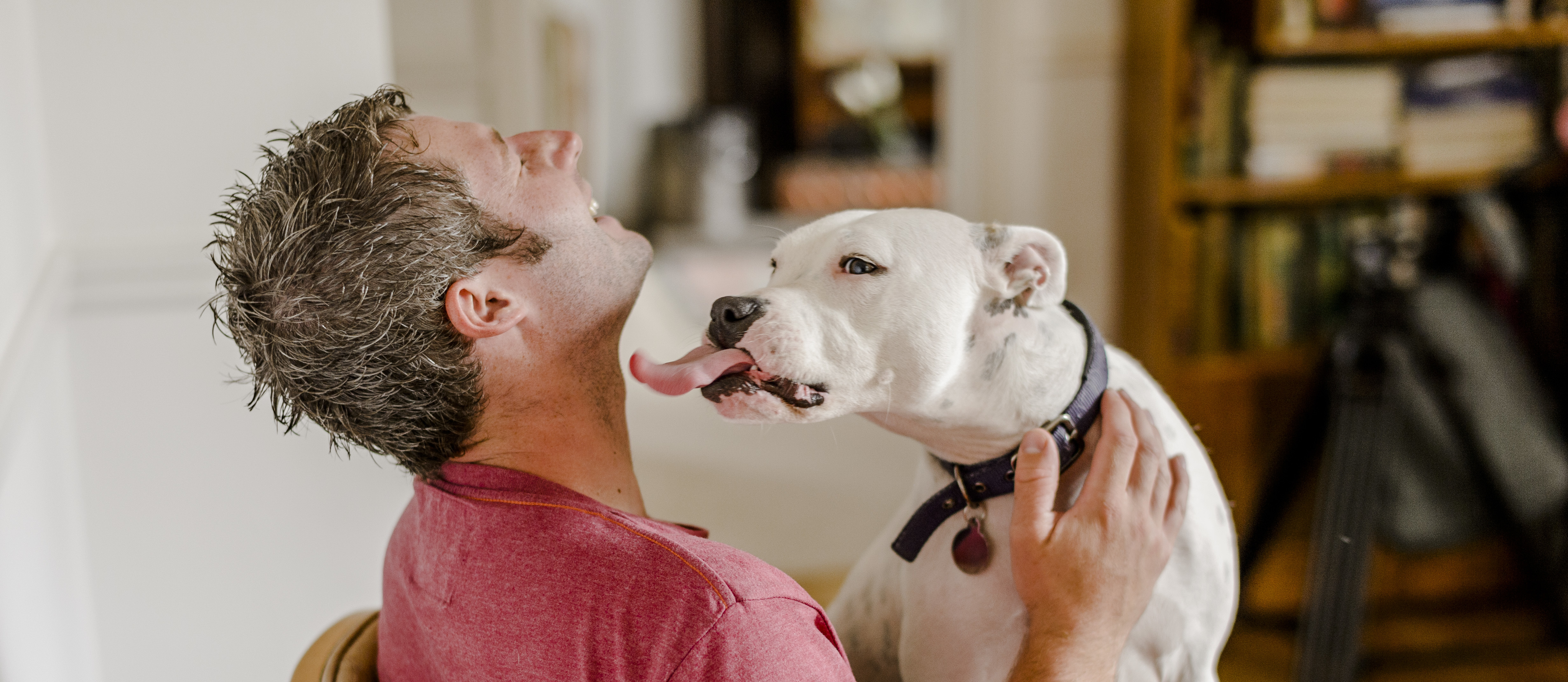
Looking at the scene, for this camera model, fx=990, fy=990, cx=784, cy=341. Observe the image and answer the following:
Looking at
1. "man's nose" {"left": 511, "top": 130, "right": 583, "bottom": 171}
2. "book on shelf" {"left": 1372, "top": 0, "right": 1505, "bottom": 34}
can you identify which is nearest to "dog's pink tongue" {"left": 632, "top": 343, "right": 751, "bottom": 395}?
"man's nose" {"left": 511, "top": 130, "right": 583, "bottom": 171}

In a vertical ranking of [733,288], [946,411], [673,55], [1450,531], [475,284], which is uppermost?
[673,55]

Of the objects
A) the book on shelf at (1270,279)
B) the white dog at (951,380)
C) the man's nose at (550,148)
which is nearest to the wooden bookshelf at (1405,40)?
the book on shelf at (1270,279)

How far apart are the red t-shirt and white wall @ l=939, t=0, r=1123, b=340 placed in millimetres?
2234

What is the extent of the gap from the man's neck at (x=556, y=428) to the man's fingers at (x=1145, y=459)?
1.59 ft

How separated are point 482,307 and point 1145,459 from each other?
2.04ft

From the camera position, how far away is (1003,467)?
0.95 m

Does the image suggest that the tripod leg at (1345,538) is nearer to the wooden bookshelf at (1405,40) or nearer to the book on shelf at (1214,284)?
the book on shelf at (1214,284)

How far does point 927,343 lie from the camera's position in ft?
2.96


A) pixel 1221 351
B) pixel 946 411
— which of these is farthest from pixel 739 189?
pixel 946 411

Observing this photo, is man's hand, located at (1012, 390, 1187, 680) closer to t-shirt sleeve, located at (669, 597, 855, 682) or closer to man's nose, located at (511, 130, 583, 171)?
t-shirt sleeve, located at (669, 597, 855, 682)

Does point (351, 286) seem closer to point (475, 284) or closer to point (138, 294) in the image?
point (475, 284)

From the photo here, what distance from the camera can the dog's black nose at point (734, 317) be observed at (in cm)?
85

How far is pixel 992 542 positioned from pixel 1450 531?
80.2 inches

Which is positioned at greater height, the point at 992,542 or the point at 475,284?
the point at 475,284
